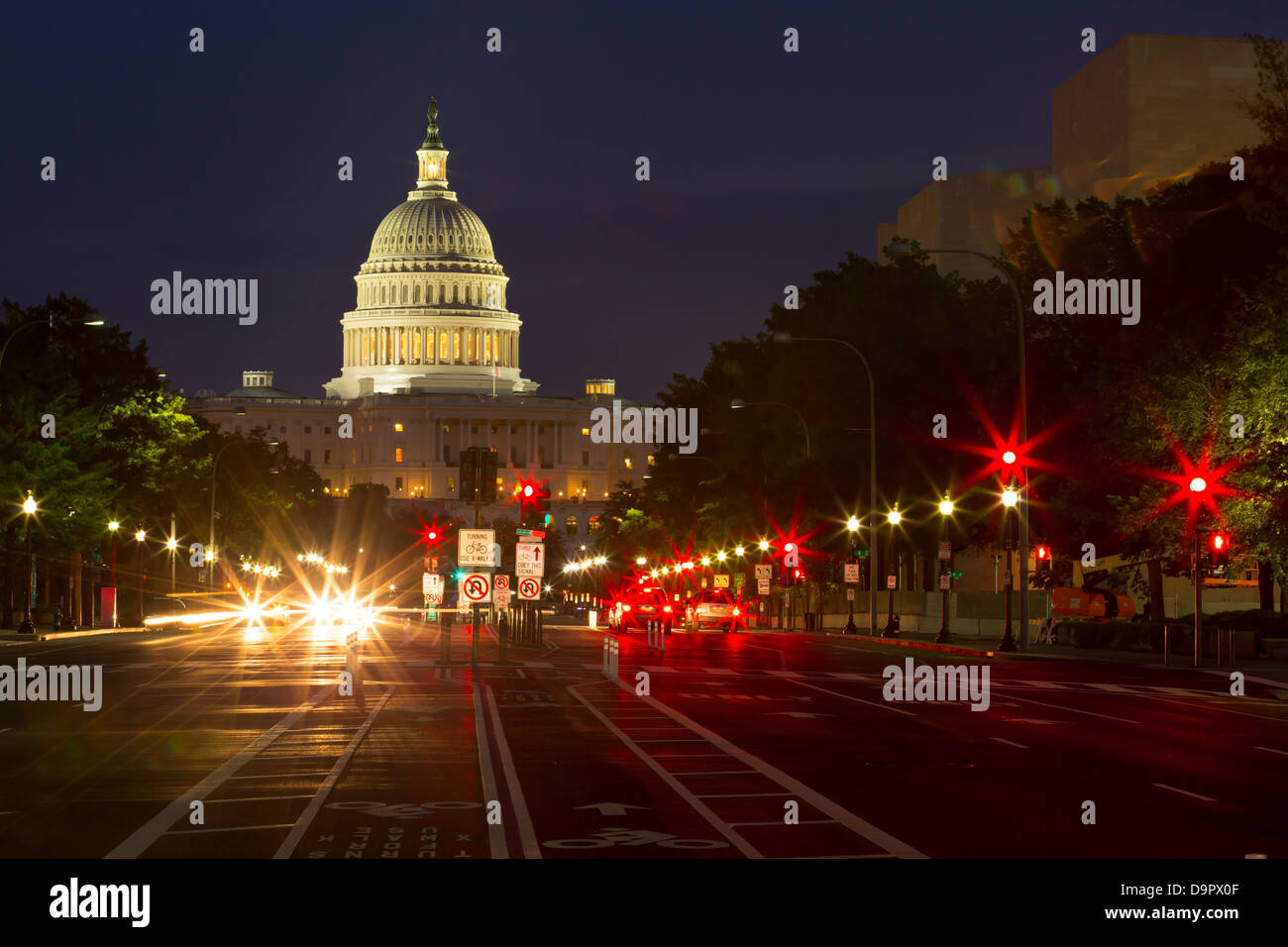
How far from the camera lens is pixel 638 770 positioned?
2005cm

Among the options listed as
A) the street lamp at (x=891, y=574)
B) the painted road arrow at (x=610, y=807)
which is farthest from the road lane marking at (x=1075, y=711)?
the street lamp at (x=891, y=574)

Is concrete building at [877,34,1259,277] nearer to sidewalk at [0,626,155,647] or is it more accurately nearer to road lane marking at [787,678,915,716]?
sidewalk at [0,626,155,647]

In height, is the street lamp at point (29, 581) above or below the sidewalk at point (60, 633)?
above

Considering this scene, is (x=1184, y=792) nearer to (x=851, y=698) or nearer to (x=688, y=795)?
(x=688, y=795)

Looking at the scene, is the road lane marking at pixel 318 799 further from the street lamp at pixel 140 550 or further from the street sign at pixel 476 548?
the street lamp at pixel 140 550

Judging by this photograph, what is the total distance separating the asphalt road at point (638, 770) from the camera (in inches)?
576

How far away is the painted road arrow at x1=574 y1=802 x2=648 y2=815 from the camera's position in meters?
16.4

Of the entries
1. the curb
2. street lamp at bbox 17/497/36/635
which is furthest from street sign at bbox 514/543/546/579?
street lamp at bbox 17/497/36/635

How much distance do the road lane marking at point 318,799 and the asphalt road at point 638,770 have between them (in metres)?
0.04

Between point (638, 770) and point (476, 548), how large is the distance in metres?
21.9

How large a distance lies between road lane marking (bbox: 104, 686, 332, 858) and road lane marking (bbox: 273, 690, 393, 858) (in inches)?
39.9
